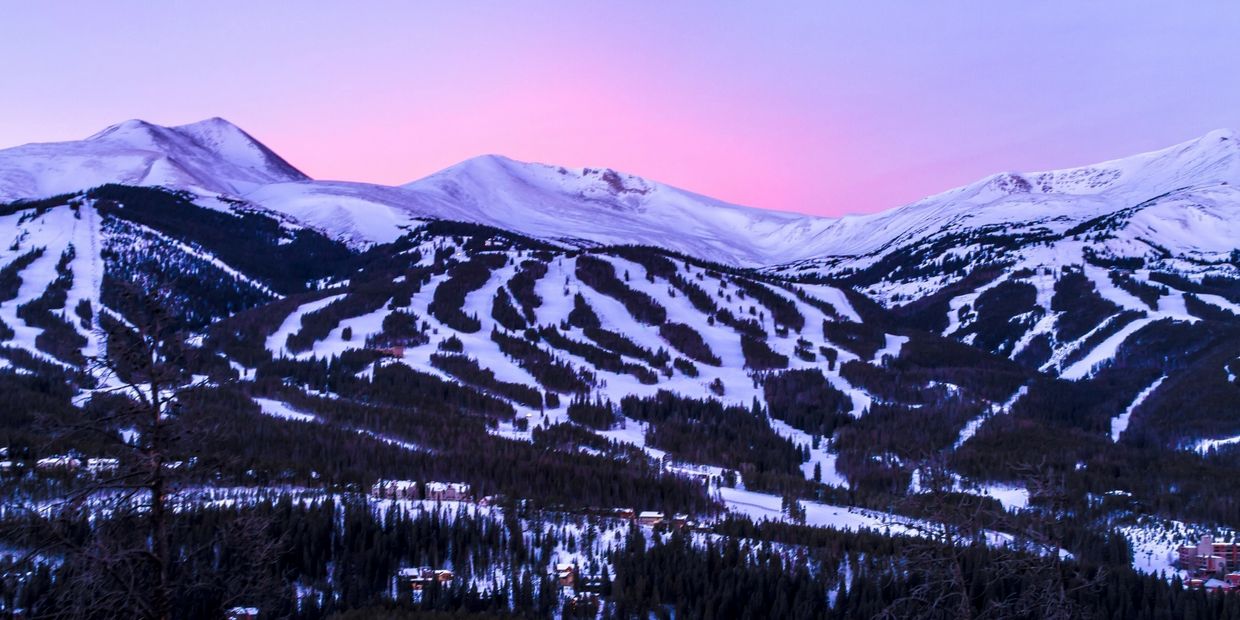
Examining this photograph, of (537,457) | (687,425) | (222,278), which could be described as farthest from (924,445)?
(222,278)

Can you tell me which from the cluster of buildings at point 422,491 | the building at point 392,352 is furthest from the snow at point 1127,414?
the building at point 392,352

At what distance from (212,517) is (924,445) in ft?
172

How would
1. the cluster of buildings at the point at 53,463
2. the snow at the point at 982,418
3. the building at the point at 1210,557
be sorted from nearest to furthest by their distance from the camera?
the cluster of buildings at the point at 53,463 < the building at the point at 1210,557 < the snow at the point at 982,418

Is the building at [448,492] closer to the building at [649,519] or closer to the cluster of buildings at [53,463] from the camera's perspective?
the building at [649,519]

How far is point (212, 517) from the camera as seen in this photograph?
1522 inches

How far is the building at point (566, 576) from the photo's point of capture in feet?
135

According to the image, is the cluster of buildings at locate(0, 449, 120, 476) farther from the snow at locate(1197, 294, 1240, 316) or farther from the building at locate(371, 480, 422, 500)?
the snow at locate(1197, 294, 1240, 316)

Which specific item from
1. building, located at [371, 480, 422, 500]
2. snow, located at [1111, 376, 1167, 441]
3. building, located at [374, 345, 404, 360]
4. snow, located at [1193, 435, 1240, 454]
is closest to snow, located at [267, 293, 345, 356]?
building, located at [374, 345, 404, 360]

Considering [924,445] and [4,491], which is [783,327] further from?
[4,491]

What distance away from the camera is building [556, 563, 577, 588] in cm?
4106

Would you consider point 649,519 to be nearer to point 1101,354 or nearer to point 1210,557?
point 1210,557

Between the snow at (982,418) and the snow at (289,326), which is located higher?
the snow at (289,326)

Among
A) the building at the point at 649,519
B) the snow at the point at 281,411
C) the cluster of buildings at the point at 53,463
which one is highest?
the snow at the point at 281,411

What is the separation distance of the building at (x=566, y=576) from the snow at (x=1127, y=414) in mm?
57713
